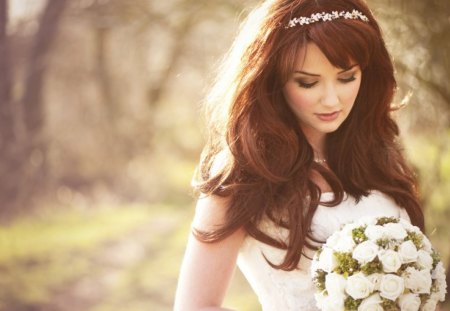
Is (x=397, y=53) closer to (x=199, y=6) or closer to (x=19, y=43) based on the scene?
(x=199, y=6)

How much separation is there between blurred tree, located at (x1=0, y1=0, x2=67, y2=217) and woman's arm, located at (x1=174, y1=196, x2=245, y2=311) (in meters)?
5.41

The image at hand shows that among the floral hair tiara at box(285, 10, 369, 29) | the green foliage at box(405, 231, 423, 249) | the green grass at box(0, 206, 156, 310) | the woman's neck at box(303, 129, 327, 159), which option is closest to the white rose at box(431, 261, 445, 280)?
the green foliage at box(405, 231, 423, 249)

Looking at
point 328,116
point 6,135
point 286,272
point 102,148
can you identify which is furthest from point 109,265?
point 328,116

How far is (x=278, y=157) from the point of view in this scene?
277cm

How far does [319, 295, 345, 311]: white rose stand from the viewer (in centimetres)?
231

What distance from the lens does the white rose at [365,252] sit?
231 cm

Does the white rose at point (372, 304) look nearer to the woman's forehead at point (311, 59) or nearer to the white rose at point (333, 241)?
the white rose at point (333, 241)

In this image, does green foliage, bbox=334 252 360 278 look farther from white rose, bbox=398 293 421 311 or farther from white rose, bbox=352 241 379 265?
white rose, bbox=398 293 421 311

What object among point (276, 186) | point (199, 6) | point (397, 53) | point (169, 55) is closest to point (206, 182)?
point (276, 186)


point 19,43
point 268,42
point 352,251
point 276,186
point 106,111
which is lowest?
point 352,251

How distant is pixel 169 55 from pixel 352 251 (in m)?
5.22

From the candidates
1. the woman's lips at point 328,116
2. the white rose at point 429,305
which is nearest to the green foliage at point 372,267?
the white rose at point 429,305

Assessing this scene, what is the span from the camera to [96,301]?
7422 millimetres

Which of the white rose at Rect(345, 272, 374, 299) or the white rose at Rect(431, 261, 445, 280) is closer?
the white rose at Rect(345, 272, 374, 299)
